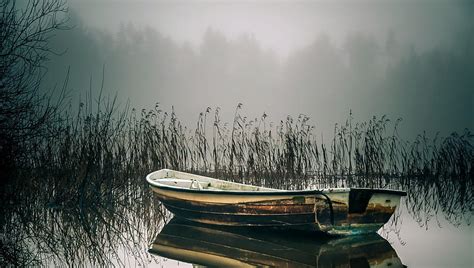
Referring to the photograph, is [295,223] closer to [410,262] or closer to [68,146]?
[410,262]

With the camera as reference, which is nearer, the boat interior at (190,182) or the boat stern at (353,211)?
the boat stern at (353,211)

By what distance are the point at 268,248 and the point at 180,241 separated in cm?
111

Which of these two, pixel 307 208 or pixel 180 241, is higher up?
pixel 307 208

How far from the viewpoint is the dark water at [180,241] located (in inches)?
190

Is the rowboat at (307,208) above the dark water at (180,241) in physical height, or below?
above

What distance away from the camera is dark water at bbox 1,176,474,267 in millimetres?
4816

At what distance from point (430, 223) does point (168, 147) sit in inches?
174

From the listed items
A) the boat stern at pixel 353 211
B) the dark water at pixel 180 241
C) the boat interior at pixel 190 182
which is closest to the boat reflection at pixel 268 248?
the dark water at pixel 180 241

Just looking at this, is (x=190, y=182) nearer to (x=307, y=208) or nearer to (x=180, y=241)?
(x=180, y=241)

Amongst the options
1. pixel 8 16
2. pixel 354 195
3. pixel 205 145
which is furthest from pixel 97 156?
pixel 354 195

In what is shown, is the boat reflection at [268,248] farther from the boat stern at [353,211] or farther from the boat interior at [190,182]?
the boat interior at [190,182]

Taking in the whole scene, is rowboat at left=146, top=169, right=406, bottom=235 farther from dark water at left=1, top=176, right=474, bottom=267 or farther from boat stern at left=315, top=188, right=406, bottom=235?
dark water at left=1, top=176, right=474, bottom=267

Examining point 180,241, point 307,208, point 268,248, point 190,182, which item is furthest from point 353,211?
point 190,182

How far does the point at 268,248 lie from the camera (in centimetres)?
523
